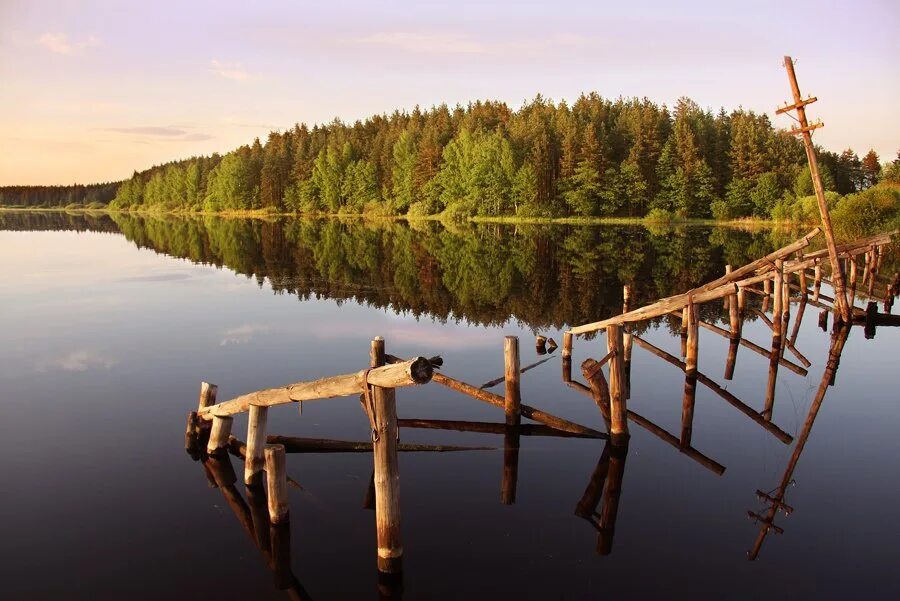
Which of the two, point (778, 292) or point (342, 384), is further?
point (778, 292)

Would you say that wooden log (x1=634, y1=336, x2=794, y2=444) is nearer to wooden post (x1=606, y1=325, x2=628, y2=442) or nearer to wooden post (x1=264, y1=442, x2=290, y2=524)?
wooden post (x1=606, y1=325, x2=628, y2=442)

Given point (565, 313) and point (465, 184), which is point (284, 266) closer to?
point (565, 313)

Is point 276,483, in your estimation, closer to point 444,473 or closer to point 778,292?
point 444,473

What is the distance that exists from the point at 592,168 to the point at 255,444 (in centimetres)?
9012

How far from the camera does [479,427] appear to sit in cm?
1495

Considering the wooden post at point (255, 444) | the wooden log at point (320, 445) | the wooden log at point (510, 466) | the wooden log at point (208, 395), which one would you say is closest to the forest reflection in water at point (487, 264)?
the wooden log at point (510, 466)

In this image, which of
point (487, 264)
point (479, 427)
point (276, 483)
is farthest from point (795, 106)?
point (487, 264)

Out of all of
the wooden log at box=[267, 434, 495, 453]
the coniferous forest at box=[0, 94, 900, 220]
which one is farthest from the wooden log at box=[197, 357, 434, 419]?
the coniferous forest at box=[0, 94, 900, 220]

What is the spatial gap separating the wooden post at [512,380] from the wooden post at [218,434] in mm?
5497

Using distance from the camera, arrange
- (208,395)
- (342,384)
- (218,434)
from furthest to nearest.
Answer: (208,395)
(218,434)
(342,384)

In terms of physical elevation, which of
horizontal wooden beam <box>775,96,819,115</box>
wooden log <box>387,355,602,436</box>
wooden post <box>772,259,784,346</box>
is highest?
horizontal wooden beam <box>775,96,819,115</box>

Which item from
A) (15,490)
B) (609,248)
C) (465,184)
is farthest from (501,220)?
(15,490)

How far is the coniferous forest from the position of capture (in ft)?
313

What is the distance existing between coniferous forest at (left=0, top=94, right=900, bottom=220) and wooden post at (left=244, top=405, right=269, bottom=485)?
7548 cm
